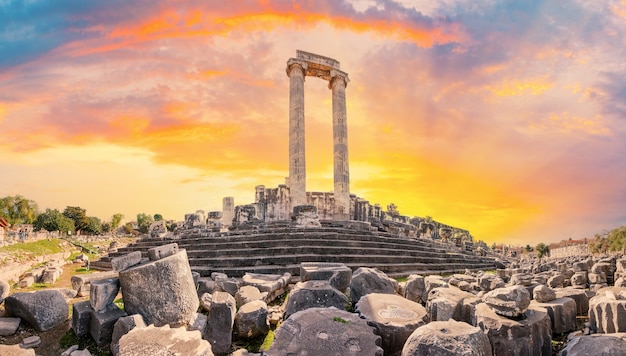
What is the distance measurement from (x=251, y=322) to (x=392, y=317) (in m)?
1.91

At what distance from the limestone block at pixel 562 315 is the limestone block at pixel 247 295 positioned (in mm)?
A: 4229

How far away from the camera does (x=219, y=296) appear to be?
15.9 feet

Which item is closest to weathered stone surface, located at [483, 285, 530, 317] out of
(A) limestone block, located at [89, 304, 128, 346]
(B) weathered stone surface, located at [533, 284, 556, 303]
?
(B) weathered stone surface, located at [533, 284, 556, 303]

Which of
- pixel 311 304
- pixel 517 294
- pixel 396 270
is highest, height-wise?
pixel 517 294

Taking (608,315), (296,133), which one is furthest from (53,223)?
(608,315)

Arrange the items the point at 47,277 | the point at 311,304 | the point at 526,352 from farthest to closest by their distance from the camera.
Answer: the point at 47,277 → the point at 311,304 → the point at 526,352

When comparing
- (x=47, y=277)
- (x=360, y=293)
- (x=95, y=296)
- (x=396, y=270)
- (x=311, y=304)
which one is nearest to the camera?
(x=95, y=296)

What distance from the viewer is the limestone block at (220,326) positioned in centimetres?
436

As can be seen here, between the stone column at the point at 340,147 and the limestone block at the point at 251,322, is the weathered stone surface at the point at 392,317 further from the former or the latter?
the stone column at the point at 340,147

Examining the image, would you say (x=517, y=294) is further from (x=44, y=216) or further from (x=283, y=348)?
(x=44, y=216)

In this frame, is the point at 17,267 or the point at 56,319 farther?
the point at 17,267

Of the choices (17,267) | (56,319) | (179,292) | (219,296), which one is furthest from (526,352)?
(17,267)

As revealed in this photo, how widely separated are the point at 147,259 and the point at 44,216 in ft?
196

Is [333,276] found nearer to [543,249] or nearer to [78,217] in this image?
[543,249]
